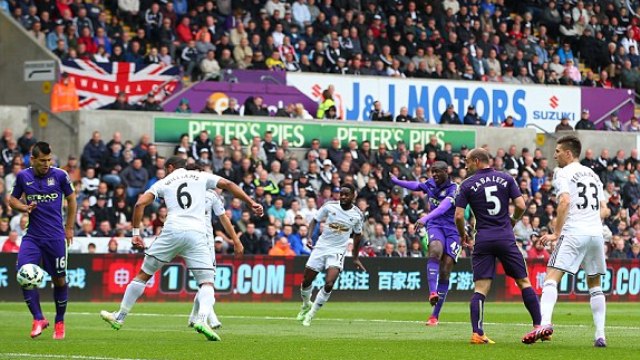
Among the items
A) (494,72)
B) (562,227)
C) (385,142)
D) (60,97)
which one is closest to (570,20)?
(494,72)

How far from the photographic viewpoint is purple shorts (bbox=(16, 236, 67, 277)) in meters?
16.7

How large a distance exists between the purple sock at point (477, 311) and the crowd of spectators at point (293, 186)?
591 inches

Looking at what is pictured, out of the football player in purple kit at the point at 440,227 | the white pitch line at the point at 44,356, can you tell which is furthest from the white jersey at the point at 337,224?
the white pitch line at the point at 44,356

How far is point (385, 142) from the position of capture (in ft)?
125

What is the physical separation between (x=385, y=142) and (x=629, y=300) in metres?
7.77

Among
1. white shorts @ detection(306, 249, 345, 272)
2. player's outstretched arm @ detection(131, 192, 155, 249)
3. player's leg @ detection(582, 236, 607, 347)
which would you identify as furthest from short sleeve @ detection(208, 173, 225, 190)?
white shorts @ detection(306, 249, 345, 272)

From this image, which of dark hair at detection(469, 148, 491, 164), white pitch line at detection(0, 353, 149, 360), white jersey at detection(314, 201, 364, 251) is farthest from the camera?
white jersey at detection(314, 201, 364, 251)

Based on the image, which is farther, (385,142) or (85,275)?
(385,142)

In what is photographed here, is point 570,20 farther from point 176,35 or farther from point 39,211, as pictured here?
point 39,211

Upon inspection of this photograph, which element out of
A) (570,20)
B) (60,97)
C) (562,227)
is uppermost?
(570,20)

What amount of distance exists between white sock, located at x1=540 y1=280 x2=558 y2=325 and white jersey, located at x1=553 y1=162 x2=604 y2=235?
0.62 meters

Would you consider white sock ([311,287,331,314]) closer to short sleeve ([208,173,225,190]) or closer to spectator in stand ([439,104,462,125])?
short sleeve ([208,173,225,190])

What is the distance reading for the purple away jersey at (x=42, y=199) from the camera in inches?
661

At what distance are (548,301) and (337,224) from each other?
22.5 feet
